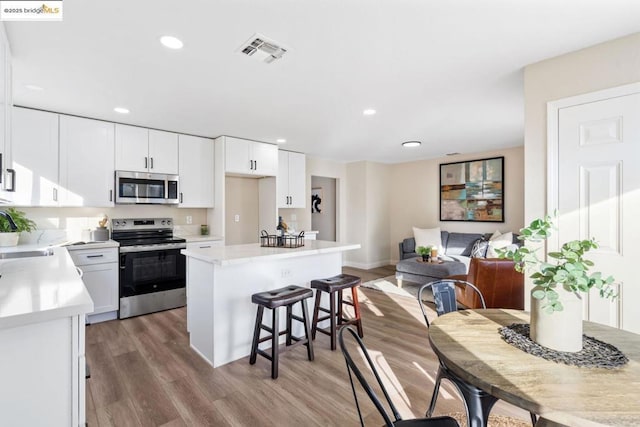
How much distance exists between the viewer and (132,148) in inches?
151

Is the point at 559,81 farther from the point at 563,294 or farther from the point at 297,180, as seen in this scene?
the point at 297,180

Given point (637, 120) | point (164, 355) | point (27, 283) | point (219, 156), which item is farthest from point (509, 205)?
point (27, 283)

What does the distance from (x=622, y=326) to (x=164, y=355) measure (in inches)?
133

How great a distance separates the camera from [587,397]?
887 mm

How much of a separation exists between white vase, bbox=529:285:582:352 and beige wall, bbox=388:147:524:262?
15.8ft

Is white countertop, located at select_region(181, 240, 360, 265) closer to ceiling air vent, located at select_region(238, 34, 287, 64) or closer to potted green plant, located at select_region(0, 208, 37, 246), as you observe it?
ceiling air vent, located at select_region(238, 34, 287, 64)

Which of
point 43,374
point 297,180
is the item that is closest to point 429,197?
point 297,180

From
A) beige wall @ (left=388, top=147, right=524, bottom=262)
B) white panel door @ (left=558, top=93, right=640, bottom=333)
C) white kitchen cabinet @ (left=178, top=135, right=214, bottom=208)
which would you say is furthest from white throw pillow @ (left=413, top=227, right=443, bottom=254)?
white kitchen cabinet @ (left=178, top=135, right=214, bottom=208)

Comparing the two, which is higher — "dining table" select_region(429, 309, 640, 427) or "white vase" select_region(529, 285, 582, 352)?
"white vase" select_region(529, 285, 582, 352)

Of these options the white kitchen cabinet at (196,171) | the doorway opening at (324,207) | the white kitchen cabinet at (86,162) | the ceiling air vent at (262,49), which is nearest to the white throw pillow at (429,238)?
the doorway opening at (324,207)

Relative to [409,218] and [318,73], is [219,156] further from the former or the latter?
[409,218]

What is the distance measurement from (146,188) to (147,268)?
102cm

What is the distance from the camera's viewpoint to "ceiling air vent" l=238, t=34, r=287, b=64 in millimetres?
2004

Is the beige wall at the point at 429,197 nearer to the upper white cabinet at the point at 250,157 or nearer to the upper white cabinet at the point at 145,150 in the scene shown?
the upper white cabinet at the point at 250,157
